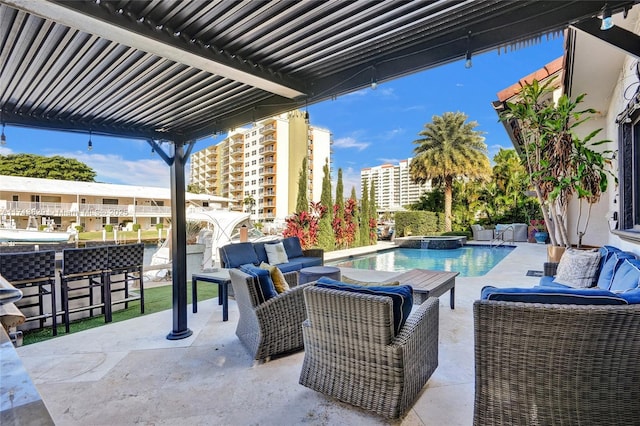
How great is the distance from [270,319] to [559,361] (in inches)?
85.3

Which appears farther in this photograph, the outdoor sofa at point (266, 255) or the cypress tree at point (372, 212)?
the cypress tree at point (372, 212)

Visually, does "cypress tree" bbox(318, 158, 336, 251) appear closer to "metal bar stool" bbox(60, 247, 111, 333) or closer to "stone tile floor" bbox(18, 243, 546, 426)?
"metal bar stool" bbox(60, 247, 111, 333)

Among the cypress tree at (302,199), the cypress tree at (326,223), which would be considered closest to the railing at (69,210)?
the cypress tree at (302,199)

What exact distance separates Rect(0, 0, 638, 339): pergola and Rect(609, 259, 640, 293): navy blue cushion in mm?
1688

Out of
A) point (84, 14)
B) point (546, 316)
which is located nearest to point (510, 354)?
point (546, 316)

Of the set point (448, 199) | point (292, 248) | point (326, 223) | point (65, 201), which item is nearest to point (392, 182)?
point (448, 199)

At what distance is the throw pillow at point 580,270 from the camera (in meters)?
3.72

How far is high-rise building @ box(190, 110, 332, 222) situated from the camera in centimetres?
4247

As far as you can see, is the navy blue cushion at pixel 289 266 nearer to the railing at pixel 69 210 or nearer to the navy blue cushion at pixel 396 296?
the navy blue cushion at pixel 396 296

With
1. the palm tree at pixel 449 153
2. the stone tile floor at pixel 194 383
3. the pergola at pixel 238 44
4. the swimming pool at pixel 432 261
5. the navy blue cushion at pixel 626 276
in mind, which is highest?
the palm tree at pixel 449 153

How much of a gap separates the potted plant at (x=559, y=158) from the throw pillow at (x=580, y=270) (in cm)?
136

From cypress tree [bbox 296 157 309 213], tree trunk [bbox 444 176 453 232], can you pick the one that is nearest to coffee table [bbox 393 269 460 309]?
cypress tree [bbox 296 157 309 213]

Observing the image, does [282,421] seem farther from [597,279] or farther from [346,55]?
[597,279]

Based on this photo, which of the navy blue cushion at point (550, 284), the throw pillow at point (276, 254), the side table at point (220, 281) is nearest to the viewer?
the navy blue cushion at point (550, 284)
